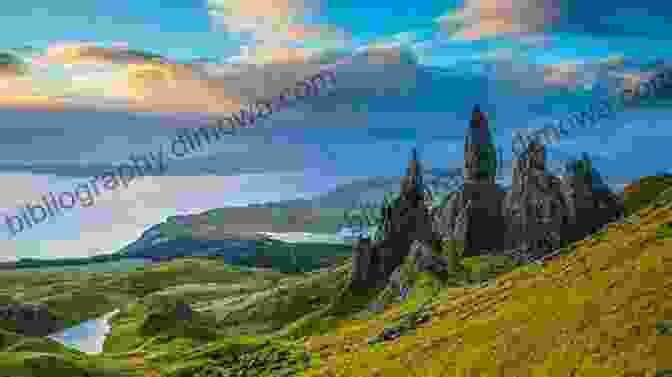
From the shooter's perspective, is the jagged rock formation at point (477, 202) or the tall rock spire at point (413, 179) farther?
the tall rock spire at point (413, 179)

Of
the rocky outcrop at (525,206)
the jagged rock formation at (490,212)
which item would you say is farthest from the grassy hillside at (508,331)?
the jagged rock formation at (490,212)

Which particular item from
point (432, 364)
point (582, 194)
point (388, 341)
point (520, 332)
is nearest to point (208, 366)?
point (388, 341)

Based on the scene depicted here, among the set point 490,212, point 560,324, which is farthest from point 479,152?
point 560,324

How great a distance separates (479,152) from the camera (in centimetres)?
19025

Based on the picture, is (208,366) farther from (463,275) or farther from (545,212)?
(545,212)

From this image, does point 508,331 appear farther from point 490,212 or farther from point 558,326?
point 490,212

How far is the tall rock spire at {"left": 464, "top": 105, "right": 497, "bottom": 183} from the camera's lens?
617ft

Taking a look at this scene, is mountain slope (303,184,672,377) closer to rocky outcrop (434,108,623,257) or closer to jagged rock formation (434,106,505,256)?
rocky outcrop (434,108,623,257)

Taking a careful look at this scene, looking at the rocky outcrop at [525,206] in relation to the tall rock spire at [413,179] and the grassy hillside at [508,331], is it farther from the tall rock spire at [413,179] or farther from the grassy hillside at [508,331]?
the grassy hillside at [508,331]

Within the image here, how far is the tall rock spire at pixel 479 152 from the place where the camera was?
188000mm

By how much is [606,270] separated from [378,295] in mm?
105172

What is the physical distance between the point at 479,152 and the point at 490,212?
19367 millimetres

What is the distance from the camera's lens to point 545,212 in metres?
160

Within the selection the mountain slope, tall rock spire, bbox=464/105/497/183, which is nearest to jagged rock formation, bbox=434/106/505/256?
tall rock spire, bbox=464/105/497/183
